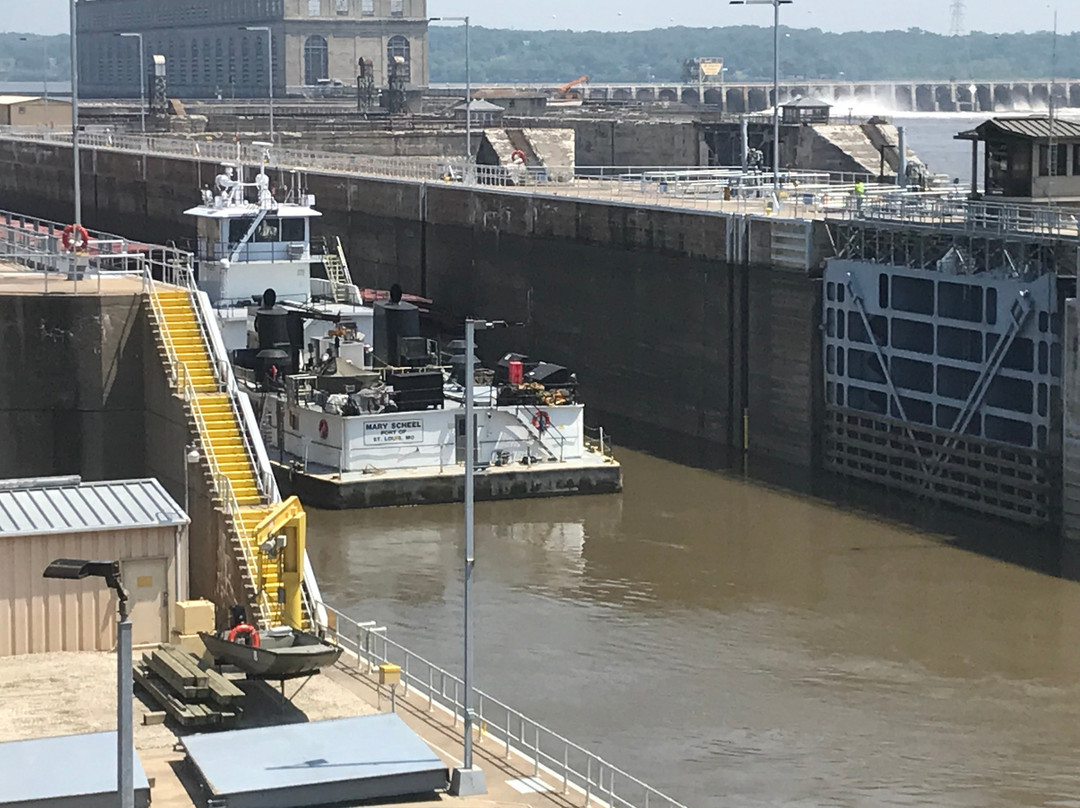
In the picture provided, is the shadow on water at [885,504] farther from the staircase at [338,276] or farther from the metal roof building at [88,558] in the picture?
the metal roof building at [88,558]

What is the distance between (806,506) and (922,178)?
83.5 ft

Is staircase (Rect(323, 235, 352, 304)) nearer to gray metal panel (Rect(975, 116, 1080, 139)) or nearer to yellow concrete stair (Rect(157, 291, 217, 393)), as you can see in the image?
gray metal panel (Rect(975, 116, 1080, 139))

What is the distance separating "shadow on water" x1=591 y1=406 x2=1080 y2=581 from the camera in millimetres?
39969

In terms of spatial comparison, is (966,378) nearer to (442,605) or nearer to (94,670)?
(442,605)

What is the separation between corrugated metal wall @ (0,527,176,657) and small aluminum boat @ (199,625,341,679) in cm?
236

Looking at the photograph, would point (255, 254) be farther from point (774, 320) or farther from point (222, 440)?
point (222, 440)

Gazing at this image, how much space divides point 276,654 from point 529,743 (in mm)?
4089

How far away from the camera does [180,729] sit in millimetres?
25281

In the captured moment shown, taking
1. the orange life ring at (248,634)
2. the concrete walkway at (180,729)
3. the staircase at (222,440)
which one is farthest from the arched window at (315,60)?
the orange life ring at (248,634)

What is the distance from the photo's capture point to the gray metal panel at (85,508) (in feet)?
93.9

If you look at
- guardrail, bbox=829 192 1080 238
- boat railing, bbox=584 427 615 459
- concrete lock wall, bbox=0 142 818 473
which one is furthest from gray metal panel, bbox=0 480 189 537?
concrete lock wall, bbox=0 142 818 473

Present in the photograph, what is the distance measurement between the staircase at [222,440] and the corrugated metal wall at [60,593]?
1.32m

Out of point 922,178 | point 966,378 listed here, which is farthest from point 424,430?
point 922,178

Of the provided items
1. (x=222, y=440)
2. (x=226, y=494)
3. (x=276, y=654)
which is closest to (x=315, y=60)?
(x=222, y=440)
